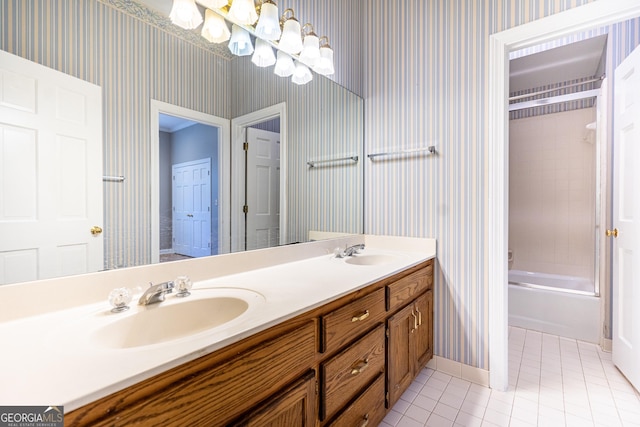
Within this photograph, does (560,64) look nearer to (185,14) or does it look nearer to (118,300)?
(185,14)

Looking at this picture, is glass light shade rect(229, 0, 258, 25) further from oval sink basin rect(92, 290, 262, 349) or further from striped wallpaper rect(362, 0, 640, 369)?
oval sink basin rect(92, 290, 262, 349)

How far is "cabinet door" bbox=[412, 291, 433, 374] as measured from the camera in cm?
166

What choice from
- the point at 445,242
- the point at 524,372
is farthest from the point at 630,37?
the point at 524,372

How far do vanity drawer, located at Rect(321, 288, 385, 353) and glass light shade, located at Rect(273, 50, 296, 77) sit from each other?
1.23 metres

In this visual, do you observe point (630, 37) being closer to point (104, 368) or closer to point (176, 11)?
point (176, 11)

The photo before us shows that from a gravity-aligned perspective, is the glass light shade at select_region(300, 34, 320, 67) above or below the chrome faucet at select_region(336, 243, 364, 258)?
above

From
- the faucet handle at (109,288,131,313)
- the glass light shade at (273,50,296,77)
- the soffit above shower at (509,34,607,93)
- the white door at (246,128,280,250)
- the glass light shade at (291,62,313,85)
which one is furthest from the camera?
the soffit above shower at (509,34,607,93)

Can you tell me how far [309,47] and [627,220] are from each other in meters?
2.09

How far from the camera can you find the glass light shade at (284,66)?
5.25 ft

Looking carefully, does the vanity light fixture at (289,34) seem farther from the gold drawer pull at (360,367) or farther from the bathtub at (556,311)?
the bathtub at (556,311)

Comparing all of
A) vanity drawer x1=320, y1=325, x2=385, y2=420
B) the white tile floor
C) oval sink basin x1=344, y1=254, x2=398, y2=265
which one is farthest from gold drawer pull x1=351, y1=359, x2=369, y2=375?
oval sink basin x1=344, y1=254, x2=398, y2=265

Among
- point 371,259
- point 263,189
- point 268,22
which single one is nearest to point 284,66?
point 268,22

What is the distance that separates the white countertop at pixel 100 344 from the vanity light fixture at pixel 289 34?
1196mm

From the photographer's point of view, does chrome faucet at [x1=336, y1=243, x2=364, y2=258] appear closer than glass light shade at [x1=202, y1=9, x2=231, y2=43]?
No
